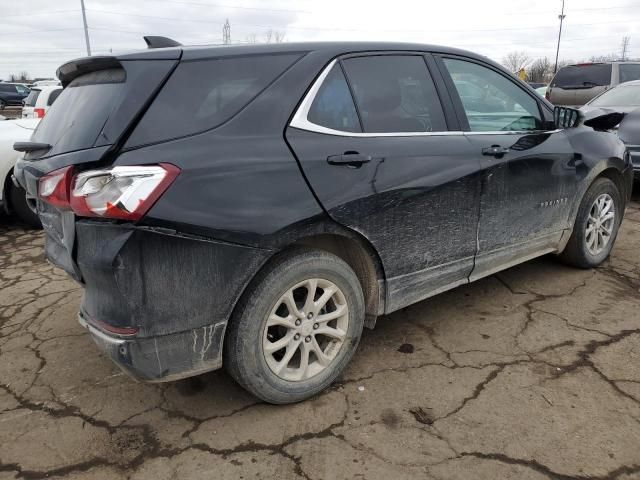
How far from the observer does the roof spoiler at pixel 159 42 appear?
8.66ft

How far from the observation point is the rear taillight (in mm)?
1930

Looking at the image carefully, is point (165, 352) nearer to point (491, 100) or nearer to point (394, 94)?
point (394, 94)

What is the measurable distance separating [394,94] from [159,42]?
49.7 inches

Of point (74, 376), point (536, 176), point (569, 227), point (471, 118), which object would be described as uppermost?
point (471, 118)

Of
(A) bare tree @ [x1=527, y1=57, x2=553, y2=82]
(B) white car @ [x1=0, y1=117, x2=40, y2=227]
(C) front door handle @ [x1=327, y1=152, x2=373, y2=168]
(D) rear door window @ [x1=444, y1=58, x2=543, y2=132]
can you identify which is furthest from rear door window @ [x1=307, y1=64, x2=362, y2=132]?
(A) bare tree @ [x1=527, y1=57, x2=553, y2=82]

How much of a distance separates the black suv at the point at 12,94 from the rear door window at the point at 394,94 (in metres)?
33.0

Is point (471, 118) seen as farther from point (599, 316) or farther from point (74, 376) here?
point (74, 376)

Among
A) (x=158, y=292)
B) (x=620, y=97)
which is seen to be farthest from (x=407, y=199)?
(x=620, y=97)

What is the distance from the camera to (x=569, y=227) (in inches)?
150

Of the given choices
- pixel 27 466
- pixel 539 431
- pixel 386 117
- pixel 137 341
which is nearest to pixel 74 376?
pixel 27 466

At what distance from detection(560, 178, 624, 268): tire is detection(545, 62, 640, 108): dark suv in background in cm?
669

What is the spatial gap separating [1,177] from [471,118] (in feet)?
16.0

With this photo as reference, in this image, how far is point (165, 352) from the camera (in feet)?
6.91

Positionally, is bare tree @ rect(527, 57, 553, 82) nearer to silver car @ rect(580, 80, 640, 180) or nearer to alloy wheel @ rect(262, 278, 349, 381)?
silver car @ rect(580, 80, 640, 180)
